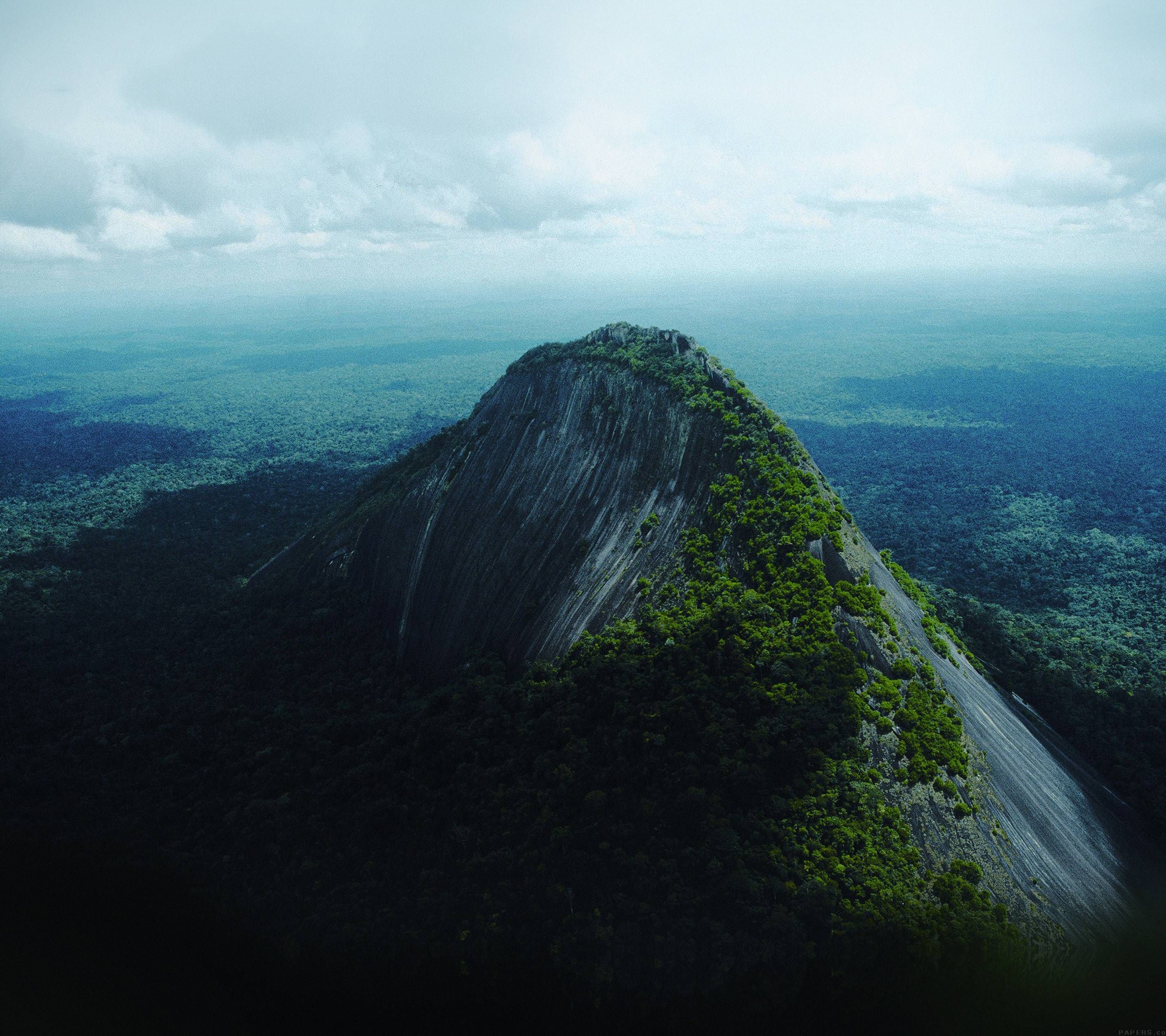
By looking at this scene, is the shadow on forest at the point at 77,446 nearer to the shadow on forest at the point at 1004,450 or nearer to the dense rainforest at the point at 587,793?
the dense rainforest at the point at 587,793

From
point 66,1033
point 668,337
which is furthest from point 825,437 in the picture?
point 66,1033

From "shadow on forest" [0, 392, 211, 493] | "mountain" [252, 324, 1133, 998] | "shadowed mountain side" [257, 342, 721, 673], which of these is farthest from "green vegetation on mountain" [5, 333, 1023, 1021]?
"shadow on forest" [0, 392, 211, 493]

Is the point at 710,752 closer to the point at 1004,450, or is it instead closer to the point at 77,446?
the point at 1004,450

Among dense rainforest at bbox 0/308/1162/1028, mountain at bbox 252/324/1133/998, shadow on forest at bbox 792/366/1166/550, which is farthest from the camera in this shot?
shadow on forest at bbox 792/366/1166/550

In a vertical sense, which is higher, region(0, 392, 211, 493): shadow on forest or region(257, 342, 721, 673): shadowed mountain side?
region(257, 342, 721, 673): shadowed mountain side

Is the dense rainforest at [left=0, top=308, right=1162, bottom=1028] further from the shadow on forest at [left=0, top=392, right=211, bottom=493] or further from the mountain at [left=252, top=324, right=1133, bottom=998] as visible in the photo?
the shadow on forest at [left=0, top=392, right=211, bottom=493]

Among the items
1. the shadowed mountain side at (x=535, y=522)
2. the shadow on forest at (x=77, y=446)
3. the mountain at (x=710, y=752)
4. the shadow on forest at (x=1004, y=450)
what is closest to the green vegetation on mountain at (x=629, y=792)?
the mountain at (x=710, y=752)

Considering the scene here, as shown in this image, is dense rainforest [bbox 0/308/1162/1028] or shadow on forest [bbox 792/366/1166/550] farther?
shadow on forest [bbox 792/366/1166/550]

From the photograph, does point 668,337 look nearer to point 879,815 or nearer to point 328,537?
point 328,537
